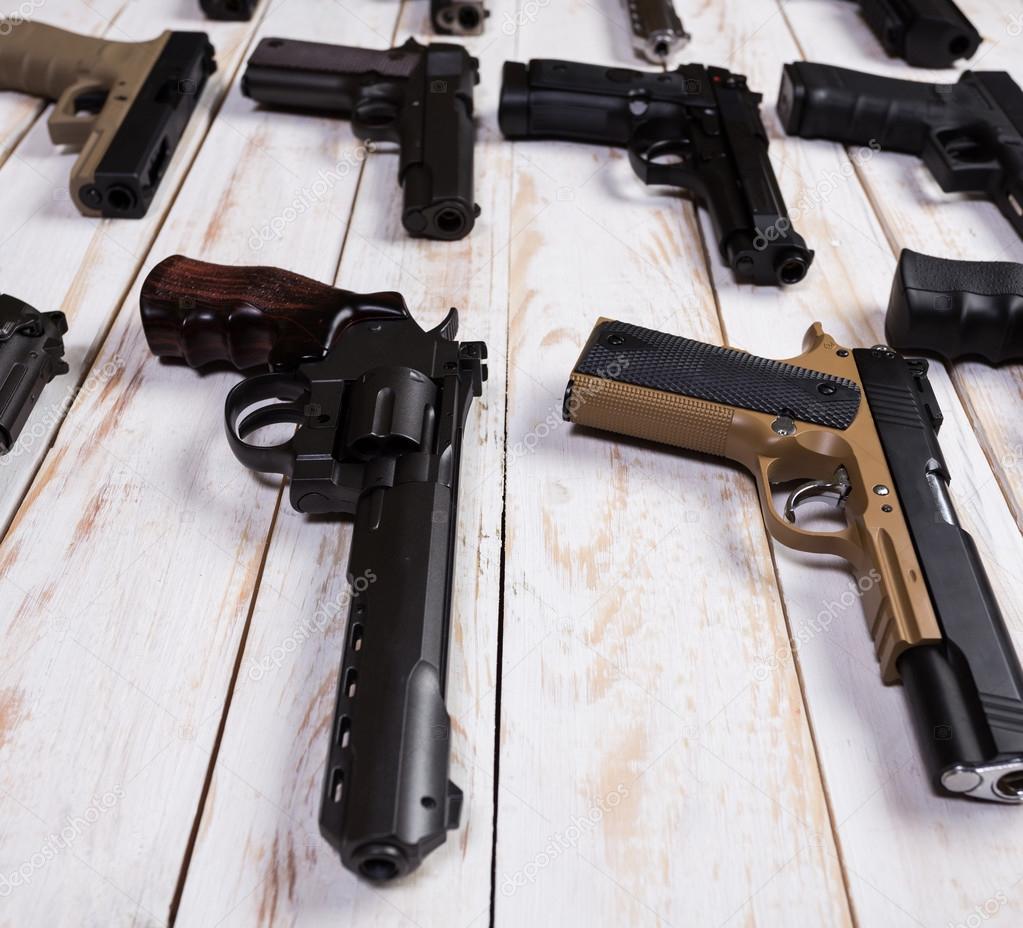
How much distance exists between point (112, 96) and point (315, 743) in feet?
6.57

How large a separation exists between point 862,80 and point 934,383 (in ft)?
3.79

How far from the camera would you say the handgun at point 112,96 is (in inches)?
99.0

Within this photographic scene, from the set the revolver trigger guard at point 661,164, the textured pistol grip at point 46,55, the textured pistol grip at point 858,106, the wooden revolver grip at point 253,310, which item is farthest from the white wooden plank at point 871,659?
the textured pistol grip at point 46,55

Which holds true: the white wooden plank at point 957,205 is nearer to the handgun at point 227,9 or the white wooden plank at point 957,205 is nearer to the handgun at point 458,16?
the handgun at point 458,16

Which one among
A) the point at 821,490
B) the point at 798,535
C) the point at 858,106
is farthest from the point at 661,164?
the point at 798,535

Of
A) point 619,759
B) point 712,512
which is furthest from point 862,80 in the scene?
point 619,759

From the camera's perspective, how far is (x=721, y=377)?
187 cm

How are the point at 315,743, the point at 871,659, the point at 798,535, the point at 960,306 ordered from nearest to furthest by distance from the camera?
the point at 315,743, the point at 871,659, the point at 798,535, the point at 960,306

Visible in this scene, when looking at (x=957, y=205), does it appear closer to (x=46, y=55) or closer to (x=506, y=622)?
(x=506, y=622)

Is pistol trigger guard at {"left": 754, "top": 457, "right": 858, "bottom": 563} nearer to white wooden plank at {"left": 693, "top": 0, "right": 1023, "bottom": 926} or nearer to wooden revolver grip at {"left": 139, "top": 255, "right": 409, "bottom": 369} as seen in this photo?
white wooden plank at {"left": 693, "top": 0, "right": 1023, "bottom": 926}

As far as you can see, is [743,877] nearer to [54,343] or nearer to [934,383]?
[934,383]

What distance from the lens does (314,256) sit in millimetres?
2482

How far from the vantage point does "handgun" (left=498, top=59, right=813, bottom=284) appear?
8.30ft

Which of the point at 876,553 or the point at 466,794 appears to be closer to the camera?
the point at 466,794
